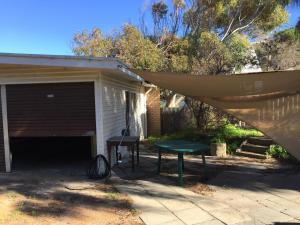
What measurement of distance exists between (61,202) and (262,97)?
403 cm

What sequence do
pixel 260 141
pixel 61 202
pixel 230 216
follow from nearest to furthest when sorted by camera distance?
pixel 230 216
pixel 61 202
pixel 260 141

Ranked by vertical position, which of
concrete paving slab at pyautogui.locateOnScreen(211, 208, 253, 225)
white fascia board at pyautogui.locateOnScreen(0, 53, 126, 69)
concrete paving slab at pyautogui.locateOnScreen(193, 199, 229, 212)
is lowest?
concrete paving slab at pyautogui.locateOnScreen(211, 208, 253, 225)

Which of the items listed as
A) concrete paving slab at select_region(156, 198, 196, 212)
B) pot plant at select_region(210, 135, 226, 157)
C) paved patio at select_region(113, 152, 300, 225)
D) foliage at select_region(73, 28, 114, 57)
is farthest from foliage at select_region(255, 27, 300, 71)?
concrete paving slab at select_region(156, 198, 196, 212)

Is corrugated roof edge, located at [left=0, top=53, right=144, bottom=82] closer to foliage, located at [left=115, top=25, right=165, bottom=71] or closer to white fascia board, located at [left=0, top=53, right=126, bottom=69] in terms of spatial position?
white fascia board, located at [left=0, top=53, right=126, bottom=69]

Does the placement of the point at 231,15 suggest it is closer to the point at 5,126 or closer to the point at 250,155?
the point at 250,155

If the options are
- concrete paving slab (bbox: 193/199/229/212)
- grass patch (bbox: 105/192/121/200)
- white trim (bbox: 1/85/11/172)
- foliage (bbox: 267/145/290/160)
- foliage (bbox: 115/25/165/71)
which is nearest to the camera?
concrete paving slab (bbox: 193/199/229/212)

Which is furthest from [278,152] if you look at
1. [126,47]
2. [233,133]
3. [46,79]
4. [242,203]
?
[126,47]

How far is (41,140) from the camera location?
43.2 feet

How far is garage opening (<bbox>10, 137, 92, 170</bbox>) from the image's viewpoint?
32.1 ft

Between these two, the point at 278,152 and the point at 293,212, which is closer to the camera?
the point at 293,212

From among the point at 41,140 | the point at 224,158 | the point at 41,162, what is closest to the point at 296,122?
the point at 224,158

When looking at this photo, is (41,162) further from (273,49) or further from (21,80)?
(273,49)

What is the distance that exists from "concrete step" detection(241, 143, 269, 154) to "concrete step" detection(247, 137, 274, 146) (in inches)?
6.3

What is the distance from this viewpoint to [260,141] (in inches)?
425
